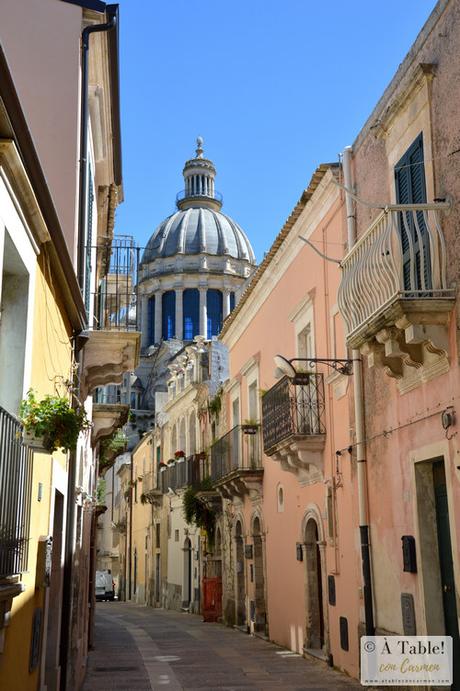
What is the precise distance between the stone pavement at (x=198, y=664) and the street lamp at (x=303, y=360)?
428 centimetres

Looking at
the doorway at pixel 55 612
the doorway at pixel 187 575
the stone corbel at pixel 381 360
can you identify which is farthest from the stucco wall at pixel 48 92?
the doorway at pixel 187 575

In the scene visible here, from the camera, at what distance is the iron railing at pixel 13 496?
500 cm

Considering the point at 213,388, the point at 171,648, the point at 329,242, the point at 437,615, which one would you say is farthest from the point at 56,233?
the point at 213,388

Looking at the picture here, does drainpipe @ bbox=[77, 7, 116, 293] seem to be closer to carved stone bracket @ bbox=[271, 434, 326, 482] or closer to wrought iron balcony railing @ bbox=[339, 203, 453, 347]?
wrought iron balcony railing @ bbox=[339, 203, 453, 347]

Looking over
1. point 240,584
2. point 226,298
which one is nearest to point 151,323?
point 226,298

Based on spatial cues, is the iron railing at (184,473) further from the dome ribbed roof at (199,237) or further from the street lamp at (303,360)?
the dome ribbed roof at (199,237)

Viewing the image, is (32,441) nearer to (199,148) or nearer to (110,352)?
(110,352)

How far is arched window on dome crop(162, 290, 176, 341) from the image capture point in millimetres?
60031

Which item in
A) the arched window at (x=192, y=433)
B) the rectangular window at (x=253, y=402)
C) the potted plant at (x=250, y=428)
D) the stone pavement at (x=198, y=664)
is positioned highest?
the arched window at (x=192, y=433)

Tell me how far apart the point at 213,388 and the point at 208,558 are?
19.2ft

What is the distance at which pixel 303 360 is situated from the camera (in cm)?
1227

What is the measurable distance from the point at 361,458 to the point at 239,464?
8329mm

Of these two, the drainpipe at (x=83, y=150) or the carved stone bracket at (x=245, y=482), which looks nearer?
the drainpipe at (x=83, y=150)

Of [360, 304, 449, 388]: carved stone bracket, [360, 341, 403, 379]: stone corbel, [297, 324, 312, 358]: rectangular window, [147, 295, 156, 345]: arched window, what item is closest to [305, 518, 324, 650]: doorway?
[297, 324, 312, 358]: rectangular window
